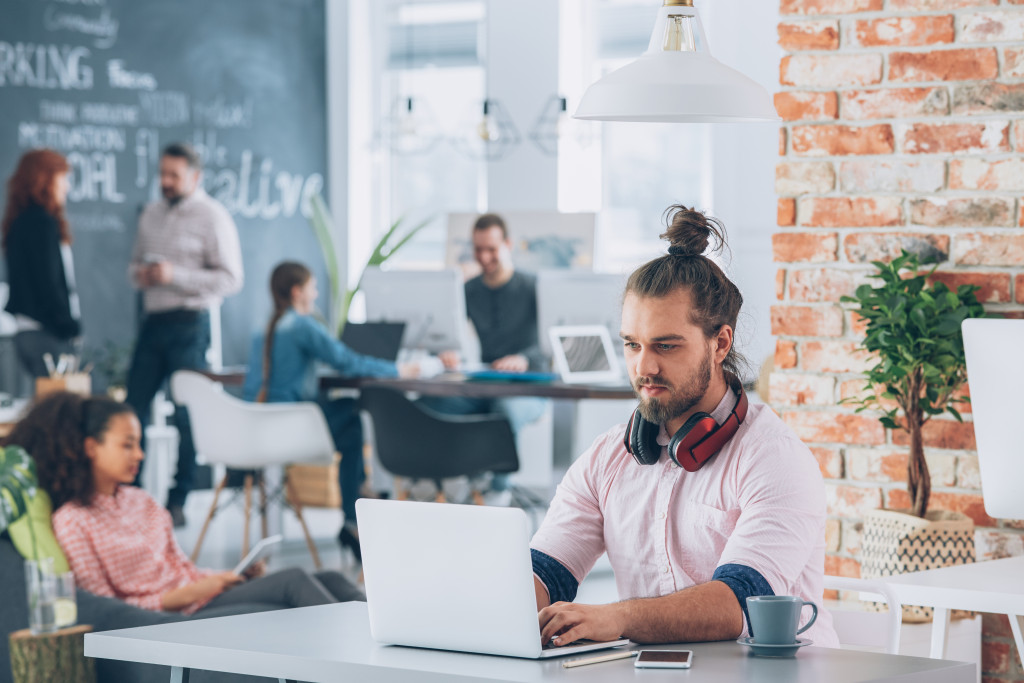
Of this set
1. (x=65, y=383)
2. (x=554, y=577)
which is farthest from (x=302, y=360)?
(x=554, y=577)

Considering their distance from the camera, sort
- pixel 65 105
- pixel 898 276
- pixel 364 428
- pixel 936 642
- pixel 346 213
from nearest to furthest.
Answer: pixel 936 642 < pixel 898 276 < pixel 364 428 < pixel 65 105 < pixel 346 213

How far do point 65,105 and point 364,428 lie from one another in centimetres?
212

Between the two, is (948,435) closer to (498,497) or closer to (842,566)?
(842,566)

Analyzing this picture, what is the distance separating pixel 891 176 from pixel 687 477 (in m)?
1.21

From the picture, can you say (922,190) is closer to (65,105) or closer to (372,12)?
(65,105)

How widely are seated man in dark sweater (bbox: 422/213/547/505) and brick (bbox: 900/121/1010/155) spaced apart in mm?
2955

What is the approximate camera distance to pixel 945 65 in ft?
9.86

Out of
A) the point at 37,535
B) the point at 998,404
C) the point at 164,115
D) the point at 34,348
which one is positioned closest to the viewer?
the point at 998,404

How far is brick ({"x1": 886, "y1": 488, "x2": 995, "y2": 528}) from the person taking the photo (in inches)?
119

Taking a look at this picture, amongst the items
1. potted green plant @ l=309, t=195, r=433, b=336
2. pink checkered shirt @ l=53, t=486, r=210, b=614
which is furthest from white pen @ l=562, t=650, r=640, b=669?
potted green plant @ l=309, t=195, r=433, b=336

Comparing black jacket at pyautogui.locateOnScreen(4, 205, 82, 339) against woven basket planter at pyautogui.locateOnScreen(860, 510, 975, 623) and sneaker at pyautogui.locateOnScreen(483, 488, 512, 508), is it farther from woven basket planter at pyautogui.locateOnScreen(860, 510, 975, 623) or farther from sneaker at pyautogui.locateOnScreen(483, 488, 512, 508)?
woven basket planter at pyautogui.locateOnScreen(860, 510, 975, 623)

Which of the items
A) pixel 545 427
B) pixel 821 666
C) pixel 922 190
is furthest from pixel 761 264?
pixel 821 666

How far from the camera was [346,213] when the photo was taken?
8.30 m

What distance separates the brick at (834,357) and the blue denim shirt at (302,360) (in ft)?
8.73
